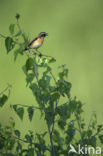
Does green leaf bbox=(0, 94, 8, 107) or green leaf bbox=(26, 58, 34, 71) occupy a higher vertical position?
green leaf bbox=(26, 58, 34, 71)

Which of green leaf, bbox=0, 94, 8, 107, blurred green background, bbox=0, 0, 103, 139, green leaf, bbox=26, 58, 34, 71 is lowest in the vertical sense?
green leaf, bbox=0, 94, 8, 107

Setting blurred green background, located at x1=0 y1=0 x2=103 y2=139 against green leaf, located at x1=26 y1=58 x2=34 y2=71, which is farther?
blurred green background, located at x1=0 y1=0 x2=103 y2=139

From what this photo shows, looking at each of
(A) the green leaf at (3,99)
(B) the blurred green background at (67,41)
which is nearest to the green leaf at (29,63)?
(A) the green leaf at (3,99)

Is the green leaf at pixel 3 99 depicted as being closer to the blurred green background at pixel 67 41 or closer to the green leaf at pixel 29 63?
the green leaf at pixel 29 63

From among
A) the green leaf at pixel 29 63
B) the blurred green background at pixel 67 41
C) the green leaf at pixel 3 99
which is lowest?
the green leaf at pixel 3 99

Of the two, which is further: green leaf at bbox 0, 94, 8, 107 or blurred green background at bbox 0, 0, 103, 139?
blurred green background at bbox 0, 0, 103, 139

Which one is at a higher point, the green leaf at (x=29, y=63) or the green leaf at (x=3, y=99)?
the green leaf at (x=29, y=63)

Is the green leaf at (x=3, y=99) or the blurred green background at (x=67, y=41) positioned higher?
the blurred green background at (x=67, y=41)

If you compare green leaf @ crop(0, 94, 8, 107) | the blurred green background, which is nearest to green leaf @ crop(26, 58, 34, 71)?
green leaf @ crop(0, 94, 8, 107)

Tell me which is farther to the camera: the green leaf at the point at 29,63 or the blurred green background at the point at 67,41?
the blurred green background at the point at 67,41

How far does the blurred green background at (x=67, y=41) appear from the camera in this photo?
11.4 ft

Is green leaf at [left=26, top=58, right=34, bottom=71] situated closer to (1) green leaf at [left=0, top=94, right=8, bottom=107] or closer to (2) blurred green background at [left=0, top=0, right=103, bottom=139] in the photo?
(1) green leaf at [left=0, top=94, right=8, bottom=107]

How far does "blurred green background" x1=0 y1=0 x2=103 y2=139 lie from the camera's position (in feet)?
11.4

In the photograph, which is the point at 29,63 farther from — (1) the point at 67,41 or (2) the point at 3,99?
(1) the point at 67,41
